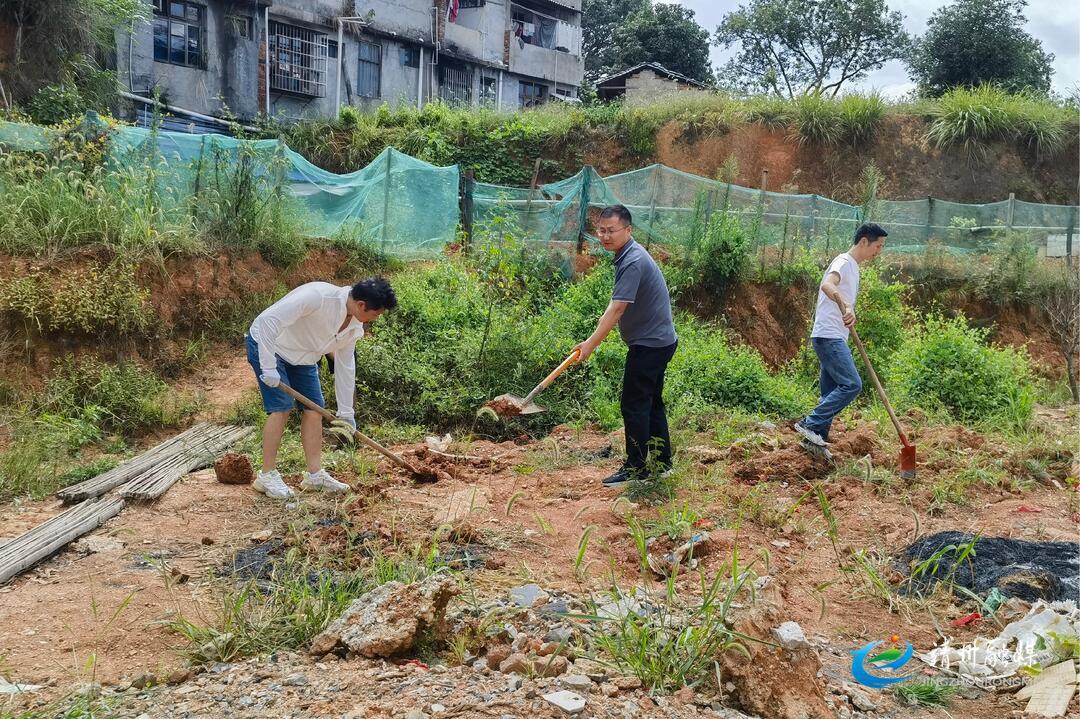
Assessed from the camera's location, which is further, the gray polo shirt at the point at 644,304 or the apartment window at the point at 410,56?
the apartment window at the point at 410,56

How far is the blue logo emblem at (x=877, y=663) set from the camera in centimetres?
334

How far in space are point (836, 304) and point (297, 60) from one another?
742 inches

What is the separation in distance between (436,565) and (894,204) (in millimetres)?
12514

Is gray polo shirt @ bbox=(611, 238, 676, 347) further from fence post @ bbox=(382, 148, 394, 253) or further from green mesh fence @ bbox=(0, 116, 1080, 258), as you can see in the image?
fence post @ bbox=(382, 148, 394, 253)

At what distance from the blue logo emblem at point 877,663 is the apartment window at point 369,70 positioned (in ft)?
73.8

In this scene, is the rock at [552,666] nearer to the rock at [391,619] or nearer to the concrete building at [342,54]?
the rock at [391,619]

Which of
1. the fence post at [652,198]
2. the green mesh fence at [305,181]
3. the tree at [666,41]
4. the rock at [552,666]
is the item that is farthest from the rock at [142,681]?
the tree at [666,41]

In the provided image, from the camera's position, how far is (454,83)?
2648 centimetres

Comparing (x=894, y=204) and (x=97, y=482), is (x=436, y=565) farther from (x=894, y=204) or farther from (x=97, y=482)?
(x=894, y=204)

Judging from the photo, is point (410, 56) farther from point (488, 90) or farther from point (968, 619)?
point (968, 619)

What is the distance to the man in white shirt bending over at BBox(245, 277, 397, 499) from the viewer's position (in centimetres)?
514

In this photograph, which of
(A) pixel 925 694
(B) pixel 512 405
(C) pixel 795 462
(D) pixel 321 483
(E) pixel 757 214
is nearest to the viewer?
(A) pixel 925 694

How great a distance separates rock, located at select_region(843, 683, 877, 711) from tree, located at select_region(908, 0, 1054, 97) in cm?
2682

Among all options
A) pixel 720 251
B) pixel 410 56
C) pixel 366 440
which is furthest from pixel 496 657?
pixel 410 56
